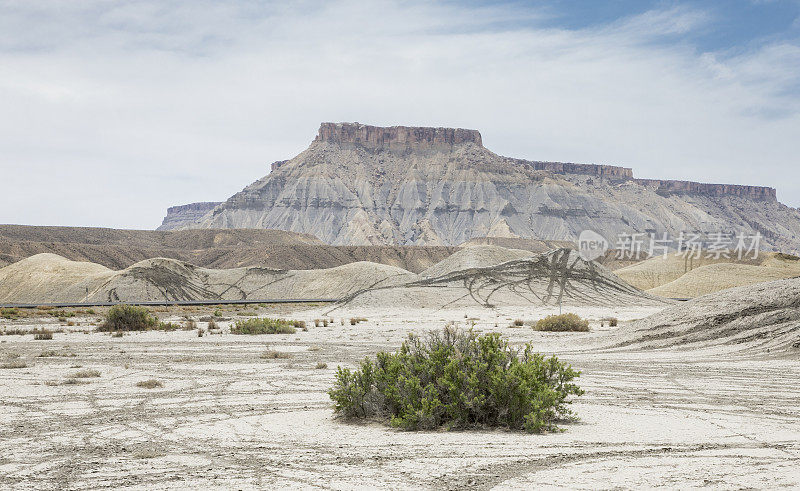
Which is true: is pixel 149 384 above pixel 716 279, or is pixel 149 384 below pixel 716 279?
below

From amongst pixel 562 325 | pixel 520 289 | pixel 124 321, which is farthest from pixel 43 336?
pixel 520 289

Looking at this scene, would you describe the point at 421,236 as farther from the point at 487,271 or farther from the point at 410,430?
the point at 410,430

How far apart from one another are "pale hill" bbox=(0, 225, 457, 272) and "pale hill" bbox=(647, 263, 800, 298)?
56631mm

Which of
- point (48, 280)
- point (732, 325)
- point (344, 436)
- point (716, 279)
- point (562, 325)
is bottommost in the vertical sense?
point (48, 280)

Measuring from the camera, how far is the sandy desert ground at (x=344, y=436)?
23.8ft

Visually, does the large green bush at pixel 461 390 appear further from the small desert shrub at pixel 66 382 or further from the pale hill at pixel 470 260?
the pale hill at pixel 470 260

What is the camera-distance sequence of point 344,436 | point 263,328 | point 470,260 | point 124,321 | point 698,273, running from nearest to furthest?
point 344,436 → point 263,328 → point 124,321 → point 470,260 → point 698,273

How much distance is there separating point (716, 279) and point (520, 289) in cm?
3548

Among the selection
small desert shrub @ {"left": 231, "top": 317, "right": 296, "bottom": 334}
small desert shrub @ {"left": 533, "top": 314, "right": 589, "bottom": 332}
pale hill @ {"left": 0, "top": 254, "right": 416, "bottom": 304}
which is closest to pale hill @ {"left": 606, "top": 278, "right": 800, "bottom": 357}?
small desert shrub @ {"left": 533, "top": 314, "right": 589, "bottom": 332}

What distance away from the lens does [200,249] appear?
138 metres

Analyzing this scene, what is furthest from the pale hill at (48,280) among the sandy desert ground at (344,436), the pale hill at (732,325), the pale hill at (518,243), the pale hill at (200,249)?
the pale hill at (518,243)

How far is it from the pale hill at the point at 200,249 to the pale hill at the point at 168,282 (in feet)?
73.9

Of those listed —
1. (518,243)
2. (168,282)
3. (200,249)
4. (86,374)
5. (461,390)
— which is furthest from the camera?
(518,243)

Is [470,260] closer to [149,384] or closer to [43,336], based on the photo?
[43,336]
